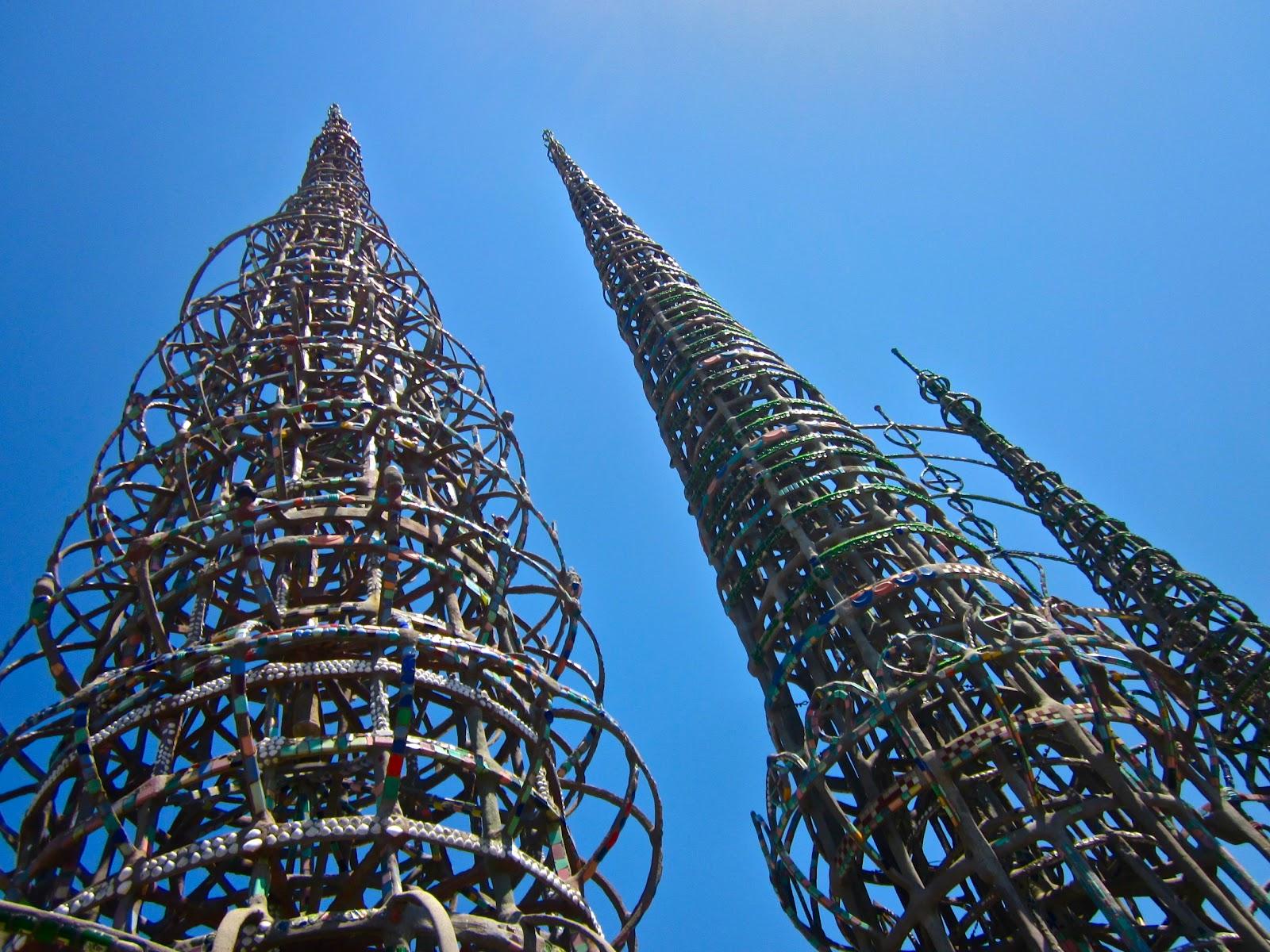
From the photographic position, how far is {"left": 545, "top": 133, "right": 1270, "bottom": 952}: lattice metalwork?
1397 centimetres

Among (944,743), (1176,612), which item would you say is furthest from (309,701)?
(1176,612)

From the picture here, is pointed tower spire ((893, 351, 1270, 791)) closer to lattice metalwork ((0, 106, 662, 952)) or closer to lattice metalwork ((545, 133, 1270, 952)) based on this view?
lattice metalwork ((545, 133, 1270, 952))

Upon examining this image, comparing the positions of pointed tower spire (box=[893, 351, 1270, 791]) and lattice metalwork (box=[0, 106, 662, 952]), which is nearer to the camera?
lattice metalwork (box=[0, 106, 662, 952])

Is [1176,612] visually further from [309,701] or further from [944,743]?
[309,701]

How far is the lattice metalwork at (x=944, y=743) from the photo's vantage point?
13969mm

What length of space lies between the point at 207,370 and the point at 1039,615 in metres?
15.1

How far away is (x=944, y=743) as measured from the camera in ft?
54.3

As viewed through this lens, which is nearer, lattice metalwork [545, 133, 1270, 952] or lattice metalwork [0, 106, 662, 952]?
lattice metalwork [0, 106, 662, 952]

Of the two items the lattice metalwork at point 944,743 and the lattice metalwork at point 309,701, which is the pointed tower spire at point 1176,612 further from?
the lattice metalwork at point 309,701

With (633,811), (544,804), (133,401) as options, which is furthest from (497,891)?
(133,401)

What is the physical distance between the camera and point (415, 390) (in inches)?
778

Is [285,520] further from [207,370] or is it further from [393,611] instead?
[207,370]

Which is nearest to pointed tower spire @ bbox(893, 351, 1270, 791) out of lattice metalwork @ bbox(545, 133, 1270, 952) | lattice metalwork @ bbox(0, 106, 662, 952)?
lattice metalwork @ bbox(545, 133, 1270, 952)

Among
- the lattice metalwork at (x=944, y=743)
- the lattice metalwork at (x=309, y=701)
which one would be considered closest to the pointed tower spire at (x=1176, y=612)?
the lattice metalwork at (x=944, y=743)
